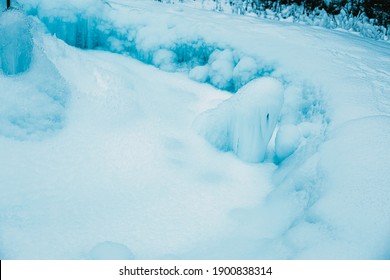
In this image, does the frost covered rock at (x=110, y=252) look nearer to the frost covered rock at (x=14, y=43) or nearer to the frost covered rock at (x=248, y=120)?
the frost covered rock at (x=248, y=120)

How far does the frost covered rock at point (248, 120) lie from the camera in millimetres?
2682

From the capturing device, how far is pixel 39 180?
2.33 meters

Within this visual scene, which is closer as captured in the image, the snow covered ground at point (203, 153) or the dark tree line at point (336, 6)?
the snow covered ground at point (203, 153)

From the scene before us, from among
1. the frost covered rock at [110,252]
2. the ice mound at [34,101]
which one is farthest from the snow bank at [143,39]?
the frost covered rock at [110,252]

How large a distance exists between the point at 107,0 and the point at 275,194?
416 centimetres

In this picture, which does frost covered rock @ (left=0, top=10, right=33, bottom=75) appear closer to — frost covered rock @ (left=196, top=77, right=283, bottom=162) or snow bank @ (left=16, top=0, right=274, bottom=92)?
frost covered rock @ (left=196, top=77, right=283, bottom=162)

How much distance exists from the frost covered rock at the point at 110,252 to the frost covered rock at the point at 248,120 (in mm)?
1334

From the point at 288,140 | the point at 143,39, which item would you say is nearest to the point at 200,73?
the point at 143,39

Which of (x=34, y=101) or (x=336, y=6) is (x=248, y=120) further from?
(x=336, y=6)

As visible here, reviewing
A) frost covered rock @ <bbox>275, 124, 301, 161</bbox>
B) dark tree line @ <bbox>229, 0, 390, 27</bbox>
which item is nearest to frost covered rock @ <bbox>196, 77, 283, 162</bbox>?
frost covered rock @ <bbox>275, 124, 301, 161</bbox>

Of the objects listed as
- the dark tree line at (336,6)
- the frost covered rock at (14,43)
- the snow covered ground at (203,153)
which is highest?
the dark tree line at (336,6)

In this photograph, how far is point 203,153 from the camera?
2.93 meters

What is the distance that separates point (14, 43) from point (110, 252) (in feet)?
5.64

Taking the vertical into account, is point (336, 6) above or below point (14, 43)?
above
